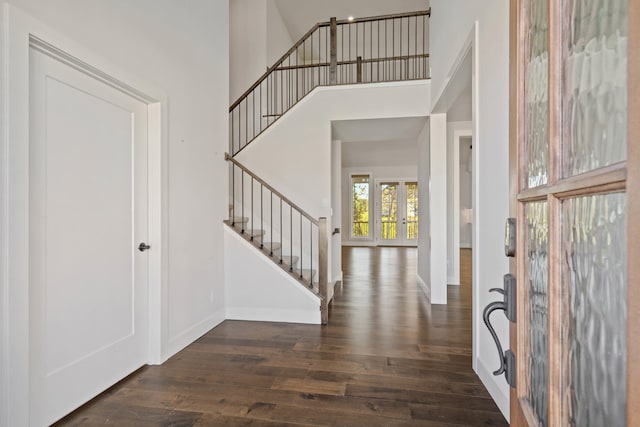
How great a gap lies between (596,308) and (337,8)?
699 cm

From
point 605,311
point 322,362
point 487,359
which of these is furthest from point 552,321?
point 322,362

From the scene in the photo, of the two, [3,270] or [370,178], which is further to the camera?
[370,178]

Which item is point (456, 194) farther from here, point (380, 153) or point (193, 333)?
point (380, 153)

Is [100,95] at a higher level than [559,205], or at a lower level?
higher

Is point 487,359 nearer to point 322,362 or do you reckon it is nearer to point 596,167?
point 322,362

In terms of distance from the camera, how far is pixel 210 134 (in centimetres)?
320

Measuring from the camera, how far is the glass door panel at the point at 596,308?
0.46 meters

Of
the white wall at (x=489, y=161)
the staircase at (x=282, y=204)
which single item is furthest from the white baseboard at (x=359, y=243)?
the white wall at (x=489, y=161)

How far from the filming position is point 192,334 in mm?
2842

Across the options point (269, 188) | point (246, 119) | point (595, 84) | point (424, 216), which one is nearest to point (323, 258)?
point (269, 188)

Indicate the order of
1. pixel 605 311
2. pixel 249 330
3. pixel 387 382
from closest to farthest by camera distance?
pixel 605 311, pixel 387 382, pixel 249 330

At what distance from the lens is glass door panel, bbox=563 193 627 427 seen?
0.46 metres

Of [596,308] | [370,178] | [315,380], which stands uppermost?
[370,178]

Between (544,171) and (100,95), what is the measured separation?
94.9 inches
